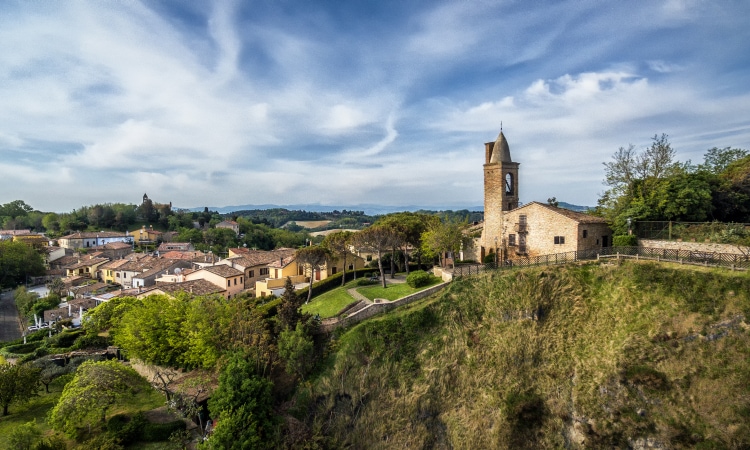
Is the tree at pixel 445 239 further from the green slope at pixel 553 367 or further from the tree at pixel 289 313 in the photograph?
the tree at pixel 289 313

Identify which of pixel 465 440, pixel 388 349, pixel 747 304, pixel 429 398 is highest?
pixel 747 304

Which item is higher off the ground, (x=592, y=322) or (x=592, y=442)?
(x=592, y=322)

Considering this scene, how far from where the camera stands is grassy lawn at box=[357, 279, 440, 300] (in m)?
30.3

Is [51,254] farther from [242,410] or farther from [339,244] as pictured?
[242,410]

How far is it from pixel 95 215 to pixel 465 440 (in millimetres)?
139370

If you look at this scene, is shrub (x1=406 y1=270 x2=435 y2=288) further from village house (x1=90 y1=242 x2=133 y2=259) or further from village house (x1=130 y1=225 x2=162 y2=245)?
village house (x1=130 y1=225 x2=162 y2=245)

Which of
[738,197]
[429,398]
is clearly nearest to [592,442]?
[429,398]

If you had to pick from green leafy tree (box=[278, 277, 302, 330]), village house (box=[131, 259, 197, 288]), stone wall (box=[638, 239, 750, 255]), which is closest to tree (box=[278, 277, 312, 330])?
green leafy tree (box=[278, 277, 302, 330])

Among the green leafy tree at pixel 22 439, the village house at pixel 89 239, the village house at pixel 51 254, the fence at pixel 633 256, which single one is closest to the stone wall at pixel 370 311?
the fence at pixel 633 256

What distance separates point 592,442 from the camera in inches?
758

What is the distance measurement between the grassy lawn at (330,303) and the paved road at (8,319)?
37.6 metres

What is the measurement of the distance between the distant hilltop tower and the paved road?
180ft

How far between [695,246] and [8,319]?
77.6m

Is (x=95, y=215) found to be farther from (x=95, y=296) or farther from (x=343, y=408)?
(x=343, y=408)
